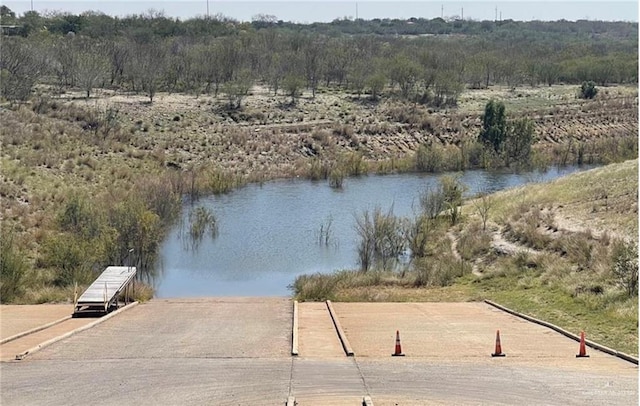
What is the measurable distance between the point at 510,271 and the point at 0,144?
32066mm

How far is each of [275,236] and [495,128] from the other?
33181mm

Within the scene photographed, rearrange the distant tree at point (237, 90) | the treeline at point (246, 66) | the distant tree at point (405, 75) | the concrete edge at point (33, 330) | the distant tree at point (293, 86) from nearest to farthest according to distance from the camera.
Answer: the concrete edge at point (33, 330) < the distant tree at point (237, 90) < the treeline at point (246, 66) < the distant tree at point (293, 86) < the distant tree at point (405, 75)

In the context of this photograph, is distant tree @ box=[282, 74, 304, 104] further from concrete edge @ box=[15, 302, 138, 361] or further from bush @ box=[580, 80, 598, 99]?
concrete edge @ box=[15, 302, 138, 361]

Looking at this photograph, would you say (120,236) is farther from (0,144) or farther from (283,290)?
(0,144)

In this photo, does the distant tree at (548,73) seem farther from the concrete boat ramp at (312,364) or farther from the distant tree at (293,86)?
the concrete boat ramp at (312,364)

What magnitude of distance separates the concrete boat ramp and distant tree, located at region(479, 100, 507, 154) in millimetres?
47345

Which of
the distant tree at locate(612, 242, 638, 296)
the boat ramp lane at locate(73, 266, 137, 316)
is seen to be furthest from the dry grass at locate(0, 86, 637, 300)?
the boat ramp lane at locate(73, 266, 137, 316)

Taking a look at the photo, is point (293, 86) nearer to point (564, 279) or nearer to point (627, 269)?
point (564, 279)

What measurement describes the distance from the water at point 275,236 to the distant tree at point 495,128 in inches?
321

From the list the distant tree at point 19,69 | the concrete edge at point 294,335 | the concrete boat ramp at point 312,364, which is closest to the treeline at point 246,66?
the distant tree at point 19,69

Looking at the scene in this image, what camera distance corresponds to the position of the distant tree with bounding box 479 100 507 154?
7075 cm

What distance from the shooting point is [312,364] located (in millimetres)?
17469

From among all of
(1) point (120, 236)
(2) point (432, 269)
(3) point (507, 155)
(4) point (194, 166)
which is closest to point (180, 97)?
(4) point (194, 166)

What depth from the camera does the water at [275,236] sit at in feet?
119
